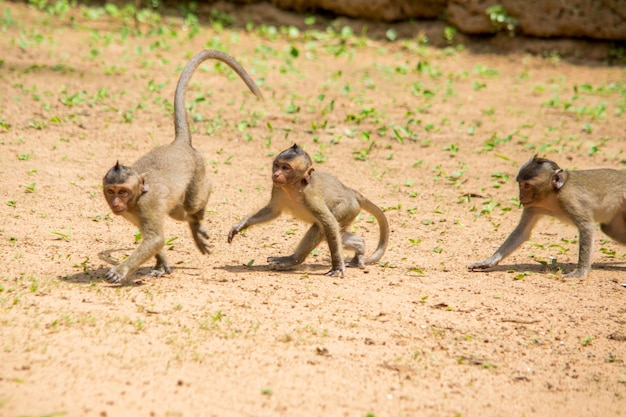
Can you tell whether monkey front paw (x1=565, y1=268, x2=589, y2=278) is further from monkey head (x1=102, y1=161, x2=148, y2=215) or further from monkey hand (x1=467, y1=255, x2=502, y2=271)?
monkey head (x1=102, y1=161, x2=148, y2=215)

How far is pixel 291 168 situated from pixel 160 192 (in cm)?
128

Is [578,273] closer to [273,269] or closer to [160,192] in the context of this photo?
[273,269]

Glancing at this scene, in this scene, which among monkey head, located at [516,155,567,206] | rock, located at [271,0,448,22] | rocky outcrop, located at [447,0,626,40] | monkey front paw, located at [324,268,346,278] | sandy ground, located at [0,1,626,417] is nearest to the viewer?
sandy ground, located at [0,1,626,417]

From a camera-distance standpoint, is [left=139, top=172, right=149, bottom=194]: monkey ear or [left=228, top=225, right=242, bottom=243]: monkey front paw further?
[left=228, top=225, right=242, bottom=243]: monkey front paw

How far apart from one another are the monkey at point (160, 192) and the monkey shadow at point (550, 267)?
307cm

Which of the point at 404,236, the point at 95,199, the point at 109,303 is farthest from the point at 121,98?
the point at 109,303

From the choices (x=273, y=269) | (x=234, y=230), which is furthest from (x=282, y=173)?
(x=273, y=269)

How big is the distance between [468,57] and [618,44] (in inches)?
126

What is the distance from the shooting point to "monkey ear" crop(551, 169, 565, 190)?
862 centimetres

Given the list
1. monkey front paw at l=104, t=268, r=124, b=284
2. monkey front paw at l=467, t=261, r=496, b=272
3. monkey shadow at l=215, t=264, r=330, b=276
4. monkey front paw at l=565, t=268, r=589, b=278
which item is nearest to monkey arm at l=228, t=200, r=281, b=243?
monkey shadow at l=215, t=264, r=330, b=276

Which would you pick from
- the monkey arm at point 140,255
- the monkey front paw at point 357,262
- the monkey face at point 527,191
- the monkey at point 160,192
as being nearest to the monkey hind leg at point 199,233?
the monkey at point 160,192

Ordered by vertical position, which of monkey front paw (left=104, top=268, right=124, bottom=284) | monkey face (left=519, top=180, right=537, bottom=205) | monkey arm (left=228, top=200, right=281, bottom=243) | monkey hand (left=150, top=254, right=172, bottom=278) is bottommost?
monkey hand (left=150, top=254, right=172, bottom=278)

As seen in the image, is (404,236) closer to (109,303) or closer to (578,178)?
(578,178)

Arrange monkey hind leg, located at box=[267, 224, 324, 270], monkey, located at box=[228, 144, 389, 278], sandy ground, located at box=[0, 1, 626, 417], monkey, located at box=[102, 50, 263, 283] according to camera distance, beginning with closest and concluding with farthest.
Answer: sandy ground, located at box=[0, 1, 626, 417]
monkey, located at box=[102, 50, 263, 283]
monkey, located at box=[228, 144, 389, 278]
monkey hind leg, located at box=[267, 224, 324, 270]
